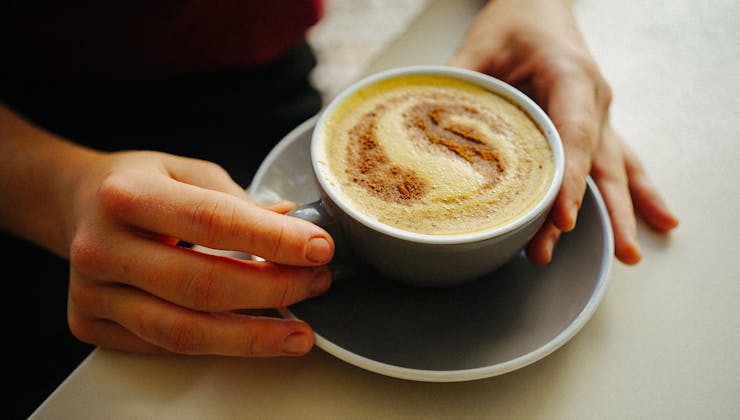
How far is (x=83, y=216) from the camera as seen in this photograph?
2.23 feet

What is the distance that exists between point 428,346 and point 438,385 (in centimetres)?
5

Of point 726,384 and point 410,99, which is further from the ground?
point 410,99

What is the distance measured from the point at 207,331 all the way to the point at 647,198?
64cm

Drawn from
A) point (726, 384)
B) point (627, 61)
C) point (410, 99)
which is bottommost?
point (726, 384)

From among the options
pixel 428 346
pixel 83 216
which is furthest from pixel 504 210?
pixel 83 216

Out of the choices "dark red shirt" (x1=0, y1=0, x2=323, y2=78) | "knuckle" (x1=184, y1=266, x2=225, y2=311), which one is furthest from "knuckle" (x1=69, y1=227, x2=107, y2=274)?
"dark red shirt" (x1=0, y1=0, x2=323, y2=78)

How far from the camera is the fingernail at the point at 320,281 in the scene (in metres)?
0.67

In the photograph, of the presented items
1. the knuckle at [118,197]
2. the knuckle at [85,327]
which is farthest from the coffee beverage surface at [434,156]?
the knuckle at [85,327]

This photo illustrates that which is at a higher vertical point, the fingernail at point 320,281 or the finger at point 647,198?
the fingernail at point 320,281

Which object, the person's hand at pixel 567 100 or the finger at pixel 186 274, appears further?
the person's hand at pixel 567 100

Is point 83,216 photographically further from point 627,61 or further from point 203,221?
point 627,61

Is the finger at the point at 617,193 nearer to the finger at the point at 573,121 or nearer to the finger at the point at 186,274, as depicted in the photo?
the finger at the point at 573,121

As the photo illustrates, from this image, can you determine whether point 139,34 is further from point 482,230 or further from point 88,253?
point 482,230

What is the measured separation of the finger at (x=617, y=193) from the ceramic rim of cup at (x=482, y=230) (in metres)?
0.14
